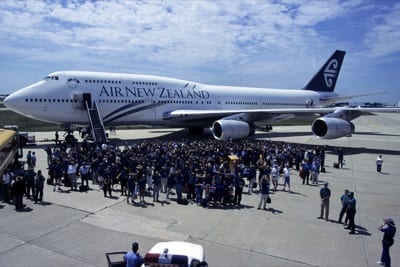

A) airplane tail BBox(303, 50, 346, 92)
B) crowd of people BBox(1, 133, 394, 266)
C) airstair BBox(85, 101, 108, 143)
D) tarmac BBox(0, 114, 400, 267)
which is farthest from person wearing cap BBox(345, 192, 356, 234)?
airplane tail BBox(303, 50, 346, 92)

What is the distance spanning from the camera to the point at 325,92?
42281mm

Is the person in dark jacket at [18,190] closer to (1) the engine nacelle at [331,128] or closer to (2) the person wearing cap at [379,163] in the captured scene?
(2) the person wearing cap at [379,163]

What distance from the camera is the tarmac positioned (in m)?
7.12

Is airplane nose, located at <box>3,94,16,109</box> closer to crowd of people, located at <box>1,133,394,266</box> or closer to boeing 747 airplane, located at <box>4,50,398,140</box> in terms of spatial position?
boeing 747 airplane, located at <box>4,50,398,140</box>

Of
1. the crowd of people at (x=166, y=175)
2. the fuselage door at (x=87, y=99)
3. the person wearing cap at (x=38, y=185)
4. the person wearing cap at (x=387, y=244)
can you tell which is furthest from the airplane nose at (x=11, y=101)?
the person wearing cap at (x=387, y=244)

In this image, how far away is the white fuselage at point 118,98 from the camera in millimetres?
21697

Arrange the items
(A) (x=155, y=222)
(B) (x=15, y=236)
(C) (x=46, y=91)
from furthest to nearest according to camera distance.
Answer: (C) (x=46, y=91), (A) (x=155, y=222), (B) (x=15, y=236)

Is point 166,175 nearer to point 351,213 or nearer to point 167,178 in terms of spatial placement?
point 167,178

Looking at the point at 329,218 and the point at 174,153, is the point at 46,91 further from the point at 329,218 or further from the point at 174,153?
the point at 329,218

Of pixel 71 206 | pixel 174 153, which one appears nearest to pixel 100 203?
pixel 71 206

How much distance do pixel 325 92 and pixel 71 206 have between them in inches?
1523

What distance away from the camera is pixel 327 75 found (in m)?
41.3

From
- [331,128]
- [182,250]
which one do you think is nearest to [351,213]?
[182,250]

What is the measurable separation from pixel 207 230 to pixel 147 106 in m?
18.2
